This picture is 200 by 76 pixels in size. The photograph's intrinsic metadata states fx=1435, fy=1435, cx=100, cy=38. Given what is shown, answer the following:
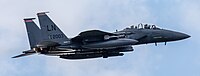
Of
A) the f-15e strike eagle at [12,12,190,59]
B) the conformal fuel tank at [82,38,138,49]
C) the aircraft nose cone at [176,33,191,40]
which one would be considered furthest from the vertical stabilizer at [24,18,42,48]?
the aircraft nose cone at [176,33,191,40]

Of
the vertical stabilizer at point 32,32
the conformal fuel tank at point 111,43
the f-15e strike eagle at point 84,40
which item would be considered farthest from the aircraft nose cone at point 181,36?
the vertical stabilizer at point 32,32

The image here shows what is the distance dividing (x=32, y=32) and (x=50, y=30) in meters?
1.90

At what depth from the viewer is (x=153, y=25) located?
151m

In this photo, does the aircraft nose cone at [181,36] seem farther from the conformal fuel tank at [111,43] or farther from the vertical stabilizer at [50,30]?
the vertical stabilizer at [50,30]

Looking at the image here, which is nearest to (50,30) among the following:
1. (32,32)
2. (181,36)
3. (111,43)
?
(32,32)

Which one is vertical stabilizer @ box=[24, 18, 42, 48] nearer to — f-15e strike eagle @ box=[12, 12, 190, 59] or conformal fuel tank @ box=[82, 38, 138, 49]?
f-15e strike eagle @ box=[12, 12, 190, 59]

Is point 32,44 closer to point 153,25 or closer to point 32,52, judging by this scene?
point 32,52

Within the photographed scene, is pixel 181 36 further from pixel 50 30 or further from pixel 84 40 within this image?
pixel 50 30

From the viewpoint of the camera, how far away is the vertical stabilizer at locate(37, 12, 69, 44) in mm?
148375

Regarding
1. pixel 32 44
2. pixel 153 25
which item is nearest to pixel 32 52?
pixel 32 44

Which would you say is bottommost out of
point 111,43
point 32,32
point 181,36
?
point 111,43

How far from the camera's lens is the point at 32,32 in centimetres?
14838

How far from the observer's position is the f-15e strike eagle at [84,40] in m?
147

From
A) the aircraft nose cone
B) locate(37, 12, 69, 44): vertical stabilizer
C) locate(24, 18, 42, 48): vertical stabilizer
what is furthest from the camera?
the aircraft nose cone
